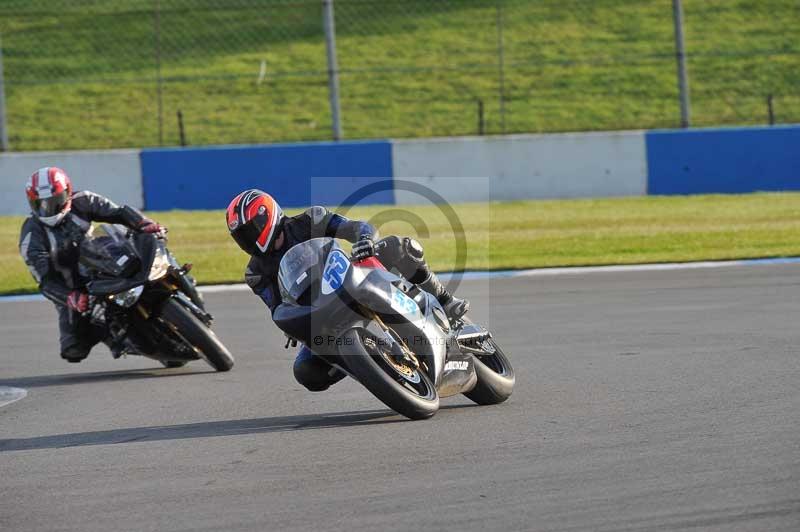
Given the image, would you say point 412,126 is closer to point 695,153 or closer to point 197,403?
point 695,153

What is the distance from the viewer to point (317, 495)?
516cm

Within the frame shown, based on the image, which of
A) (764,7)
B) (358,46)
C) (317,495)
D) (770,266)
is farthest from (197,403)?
(764,7)

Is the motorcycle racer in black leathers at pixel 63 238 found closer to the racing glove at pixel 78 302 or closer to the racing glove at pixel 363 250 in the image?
the racing glove at pixel 78 302

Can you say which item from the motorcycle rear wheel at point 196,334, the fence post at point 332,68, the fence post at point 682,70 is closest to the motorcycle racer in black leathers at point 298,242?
the motorcycle rear wheel at point 196,334

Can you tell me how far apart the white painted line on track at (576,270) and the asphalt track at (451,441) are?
285 cm

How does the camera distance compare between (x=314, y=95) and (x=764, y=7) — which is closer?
(x=314, y=95)

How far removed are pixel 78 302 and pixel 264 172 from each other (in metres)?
10.2

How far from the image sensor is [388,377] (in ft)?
20.0

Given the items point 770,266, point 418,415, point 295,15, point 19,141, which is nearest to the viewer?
point 418,415

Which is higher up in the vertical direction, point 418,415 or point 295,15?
point 295,15

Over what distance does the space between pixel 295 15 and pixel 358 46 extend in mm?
3422

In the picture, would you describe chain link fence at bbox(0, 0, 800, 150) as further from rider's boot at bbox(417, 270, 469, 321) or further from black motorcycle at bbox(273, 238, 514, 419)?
black motorcycle at bbox(273, 238, 514, 419)

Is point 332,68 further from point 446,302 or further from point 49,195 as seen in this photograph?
point 446,302

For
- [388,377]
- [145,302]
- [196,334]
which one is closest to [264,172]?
[145,302]
